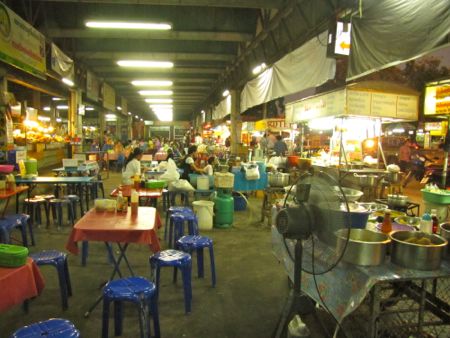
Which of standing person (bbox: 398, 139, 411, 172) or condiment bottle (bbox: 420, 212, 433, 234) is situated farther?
standing person (bbox: 398, 139, 411, 172)

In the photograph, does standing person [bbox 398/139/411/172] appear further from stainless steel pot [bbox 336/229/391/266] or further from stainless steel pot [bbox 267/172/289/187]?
stainless steel pot [bbox 336/229/391/266]

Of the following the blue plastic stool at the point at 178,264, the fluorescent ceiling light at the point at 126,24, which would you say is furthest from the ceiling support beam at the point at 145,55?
the blue plastic stool at the point at 178,264

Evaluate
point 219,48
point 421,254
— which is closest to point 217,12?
point 219,48

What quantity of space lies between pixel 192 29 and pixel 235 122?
20.2 ft

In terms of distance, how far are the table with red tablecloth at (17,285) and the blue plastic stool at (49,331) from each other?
1.13ft

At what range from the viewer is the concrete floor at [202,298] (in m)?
3.72

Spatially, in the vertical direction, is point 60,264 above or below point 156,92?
below

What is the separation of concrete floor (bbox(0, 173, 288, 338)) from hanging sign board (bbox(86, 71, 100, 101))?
40.0 feet

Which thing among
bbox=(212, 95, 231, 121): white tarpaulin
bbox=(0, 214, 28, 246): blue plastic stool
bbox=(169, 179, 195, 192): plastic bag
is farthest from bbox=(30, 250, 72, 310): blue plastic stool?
bbox=(212, 95, 231, 121): white tarpaulin

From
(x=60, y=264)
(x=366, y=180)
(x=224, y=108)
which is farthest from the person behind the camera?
(x=224, y=108)

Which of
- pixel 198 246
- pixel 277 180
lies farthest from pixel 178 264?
pixel 277 180

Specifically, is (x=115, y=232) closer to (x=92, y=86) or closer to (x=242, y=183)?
(x=242, y=183)

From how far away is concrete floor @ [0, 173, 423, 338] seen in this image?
372cm

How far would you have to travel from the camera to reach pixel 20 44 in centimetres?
828
